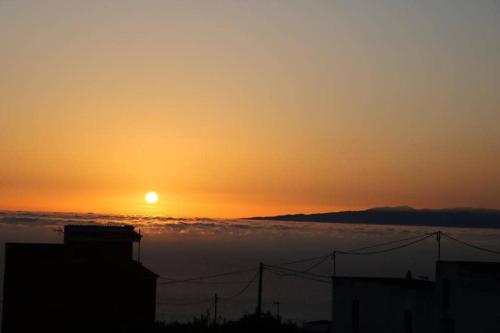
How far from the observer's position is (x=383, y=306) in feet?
169

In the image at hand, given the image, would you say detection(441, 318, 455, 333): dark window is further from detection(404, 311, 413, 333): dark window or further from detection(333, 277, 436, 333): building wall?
detection(404, 311, 413, 333): dark window

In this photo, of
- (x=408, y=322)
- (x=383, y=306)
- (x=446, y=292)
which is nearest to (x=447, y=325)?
(x=446, y=292)

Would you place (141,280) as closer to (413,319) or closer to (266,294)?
(413,319)

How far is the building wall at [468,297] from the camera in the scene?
136 ft

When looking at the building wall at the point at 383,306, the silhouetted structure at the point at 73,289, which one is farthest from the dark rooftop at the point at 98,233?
the building wall at the point at 383,306

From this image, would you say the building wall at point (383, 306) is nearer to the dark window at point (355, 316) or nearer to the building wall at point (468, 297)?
the dark window at point (355, 316)

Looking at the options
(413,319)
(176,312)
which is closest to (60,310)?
(413,319)

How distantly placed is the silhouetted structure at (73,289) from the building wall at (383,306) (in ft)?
50.7

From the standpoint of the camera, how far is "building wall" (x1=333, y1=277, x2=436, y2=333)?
47.8 m

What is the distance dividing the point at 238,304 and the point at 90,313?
97.4m

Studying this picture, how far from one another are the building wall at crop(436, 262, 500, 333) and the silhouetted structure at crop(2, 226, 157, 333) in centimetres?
2451

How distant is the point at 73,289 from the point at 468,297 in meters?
32.2

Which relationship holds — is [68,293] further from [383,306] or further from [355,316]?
[383,306]

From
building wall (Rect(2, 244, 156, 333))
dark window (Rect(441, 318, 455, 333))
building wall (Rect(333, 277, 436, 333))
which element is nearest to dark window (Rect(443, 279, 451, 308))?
dark window (Rect(441, 318, 455, 333))
